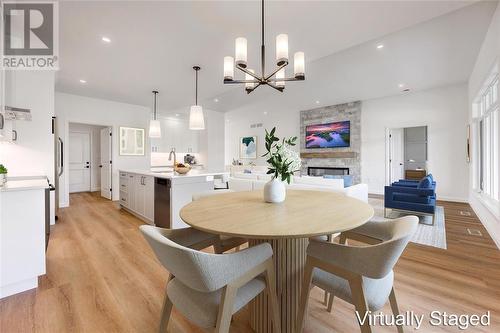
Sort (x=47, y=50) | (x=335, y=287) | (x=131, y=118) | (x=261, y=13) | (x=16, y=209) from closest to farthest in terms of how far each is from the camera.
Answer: (x=335, y=287) → (x=16, y=209) → (x=261, y=13) → (x=47, y=50) → (x=131, y=118)

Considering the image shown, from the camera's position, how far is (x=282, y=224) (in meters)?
1.07

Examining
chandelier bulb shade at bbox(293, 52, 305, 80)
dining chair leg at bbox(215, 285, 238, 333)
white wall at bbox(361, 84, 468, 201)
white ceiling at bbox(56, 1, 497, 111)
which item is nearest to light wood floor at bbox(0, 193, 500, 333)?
dining chair leg at bbox(215, 285, 238, 333)

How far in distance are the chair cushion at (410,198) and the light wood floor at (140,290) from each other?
27.6 inches

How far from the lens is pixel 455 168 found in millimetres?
5465

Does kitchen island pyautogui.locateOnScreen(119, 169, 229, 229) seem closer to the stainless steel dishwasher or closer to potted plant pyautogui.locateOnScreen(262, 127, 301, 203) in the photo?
the stainless steel dishwasher

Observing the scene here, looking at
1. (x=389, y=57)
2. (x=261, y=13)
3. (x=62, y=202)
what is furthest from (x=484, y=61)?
(x=62, y=202)

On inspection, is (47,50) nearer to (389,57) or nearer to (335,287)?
(335,287)

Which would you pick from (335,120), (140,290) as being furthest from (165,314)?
(335,120)

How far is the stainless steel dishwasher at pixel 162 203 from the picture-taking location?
3.28 m

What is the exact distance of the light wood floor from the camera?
4.90 ft

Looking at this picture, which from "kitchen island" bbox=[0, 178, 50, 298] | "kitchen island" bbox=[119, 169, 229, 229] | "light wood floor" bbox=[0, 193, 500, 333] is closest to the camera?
"light wood floor" bbox=[0, 193, 500, 333]

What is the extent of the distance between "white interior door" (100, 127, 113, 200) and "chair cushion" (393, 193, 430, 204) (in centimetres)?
667

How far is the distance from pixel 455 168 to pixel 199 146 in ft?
23.6

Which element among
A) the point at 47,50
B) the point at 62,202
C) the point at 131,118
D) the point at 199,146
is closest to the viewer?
the point at 47,50
